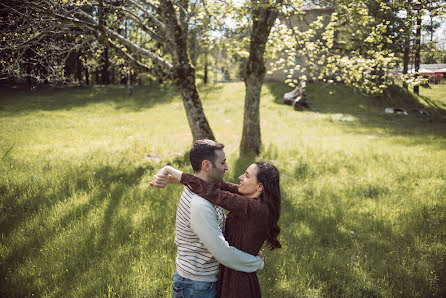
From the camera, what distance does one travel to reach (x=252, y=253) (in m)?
2.35

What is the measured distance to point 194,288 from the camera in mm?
2330

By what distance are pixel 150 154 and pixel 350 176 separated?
22.2ft

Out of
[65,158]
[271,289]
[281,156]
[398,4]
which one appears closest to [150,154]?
[65,158]

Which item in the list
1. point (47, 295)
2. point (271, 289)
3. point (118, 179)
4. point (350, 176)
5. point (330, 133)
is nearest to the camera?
point (47, 295)

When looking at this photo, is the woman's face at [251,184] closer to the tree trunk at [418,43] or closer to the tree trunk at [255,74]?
the tree trunk at [418,43]

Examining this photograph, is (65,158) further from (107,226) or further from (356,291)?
(356,291)

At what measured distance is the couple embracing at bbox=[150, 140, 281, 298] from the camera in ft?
7.14

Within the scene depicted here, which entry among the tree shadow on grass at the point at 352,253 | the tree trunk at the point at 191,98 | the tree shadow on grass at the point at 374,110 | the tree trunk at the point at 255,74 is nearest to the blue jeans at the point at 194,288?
the tree shadow on grass at the point at 352,253

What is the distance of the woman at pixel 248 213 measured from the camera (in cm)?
221

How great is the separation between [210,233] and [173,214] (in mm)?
3897

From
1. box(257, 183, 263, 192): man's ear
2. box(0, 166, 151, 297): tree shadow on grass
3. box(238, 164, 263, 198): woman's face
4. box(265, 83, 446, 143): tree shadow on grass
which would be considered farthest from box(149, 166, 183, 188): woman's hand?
box(265, 83, 446, 143): tree shadow on grass

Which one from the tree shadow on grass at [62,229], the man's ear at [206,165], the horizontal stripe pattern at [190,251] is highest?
the man's ear at [206,165]

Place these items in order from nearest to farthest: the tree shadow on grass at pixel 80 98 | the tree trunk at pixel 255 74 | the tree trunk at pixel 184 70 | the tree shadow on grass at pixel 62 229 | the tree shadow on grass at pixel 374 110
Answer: the tree shadow on grass at pixel 62 229
the tree trunk at pixel 184 70
the tree trunk at pixel 255 74
the tree shadow on grass at pixel 374 110
the tree shadow on grass at pixel 80 98

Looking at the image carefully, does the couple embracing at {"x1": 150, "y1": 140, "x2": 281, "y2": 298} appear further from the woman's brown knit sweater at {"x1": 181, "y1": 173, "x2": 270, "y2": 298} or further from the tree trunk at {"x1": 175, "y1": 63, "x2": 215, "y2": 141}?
the tree trunk at {"x1": 175, "y1": 63, "x2": 215, "y2": 141}
